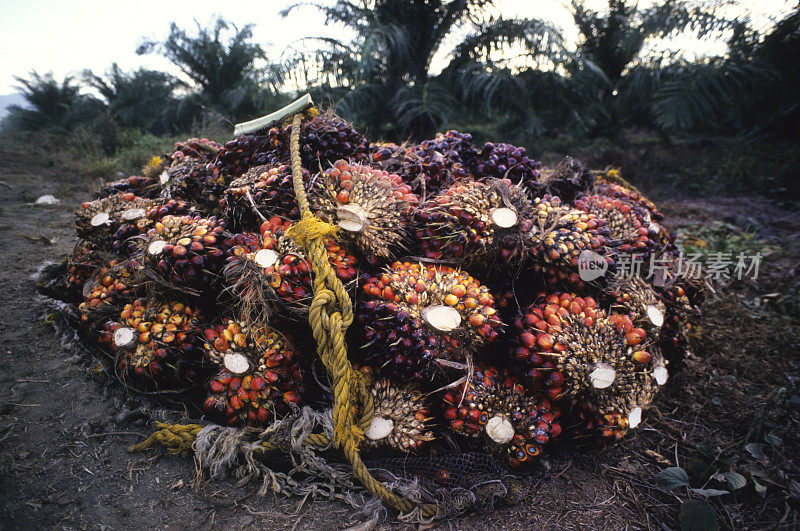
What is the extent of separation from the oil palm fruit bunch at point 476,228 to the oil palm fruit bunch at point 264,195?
51 cm

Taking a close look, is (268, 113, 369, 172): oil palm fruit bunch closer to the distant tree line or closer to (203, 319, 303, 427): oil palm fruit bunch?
(203, 319, 303, 427): oil palm fruit bunch

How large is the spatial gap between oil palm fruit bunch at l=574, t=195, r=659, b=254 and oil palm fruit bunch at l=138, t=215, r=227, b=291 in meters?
1.56

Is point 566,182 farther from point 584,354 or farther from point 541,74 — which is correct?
point 541,74

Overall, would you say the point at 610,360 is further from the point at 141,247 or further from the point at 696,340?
the point at 141,247

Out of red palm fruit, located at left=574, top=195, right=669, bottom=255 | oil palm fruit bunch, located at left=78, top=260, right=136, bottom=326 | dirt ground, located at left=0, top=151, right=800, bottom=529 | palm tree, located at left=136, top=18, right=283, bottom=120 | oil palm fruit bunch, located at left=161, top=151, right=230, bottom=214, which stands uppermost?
palm tree, located at left=136, top=18, right=283, bottom=120

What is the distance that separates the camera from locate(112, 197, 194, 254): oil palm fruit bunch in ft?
5.75

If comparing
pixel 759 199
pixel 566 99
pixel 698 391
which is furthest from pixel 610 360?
pixel 566 99

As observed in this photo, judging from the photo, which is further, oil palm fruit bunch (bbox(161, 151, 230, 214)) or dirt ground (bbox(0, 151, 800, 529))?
oil palm fruit bunch (bbox(161, 151, 230, 214))

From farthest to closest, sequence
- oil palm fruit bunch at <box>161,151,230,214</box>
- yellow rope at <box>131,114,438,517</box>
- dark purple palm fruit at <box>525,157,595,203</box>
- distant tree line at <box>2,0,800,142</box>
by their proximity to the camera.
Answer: distant tree line at <box>2,0,800,142</box>, dark purple palm fruit at <box>525,157,595,203</box>, oil palm fruit bunch at <box>161,151,230,214</box>, yellow rope at <box>131,114,438,517</box>

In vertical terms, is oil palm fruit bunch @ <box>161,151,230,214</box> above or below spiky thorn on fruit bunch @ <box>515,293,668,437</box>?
above

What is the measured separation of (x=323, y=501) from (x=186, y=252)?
0.94 m

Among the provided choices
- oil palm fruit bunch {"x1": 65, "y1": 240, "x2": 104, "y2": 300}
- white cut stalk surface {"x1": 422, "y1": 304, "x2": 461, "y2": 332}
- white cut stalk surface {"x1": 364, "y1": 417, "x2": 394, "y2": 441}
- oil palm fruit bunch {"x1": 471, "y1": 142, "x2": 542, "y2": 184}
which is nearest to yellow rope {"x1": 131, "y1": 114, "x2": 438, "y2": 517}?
white cut stalk surface {"x1": 364, "y1": 417, "x2": 394, "y2": 441}

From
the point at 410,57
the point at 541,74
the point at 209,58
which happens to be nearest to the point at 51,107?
the point at 209,58

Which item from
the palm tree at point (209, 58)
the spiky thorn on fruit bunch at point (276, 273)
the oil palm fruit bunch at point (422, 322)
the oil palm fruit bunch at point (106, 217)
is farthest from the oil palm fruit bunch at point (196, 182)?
A: the palm tree at point (209, 58)
